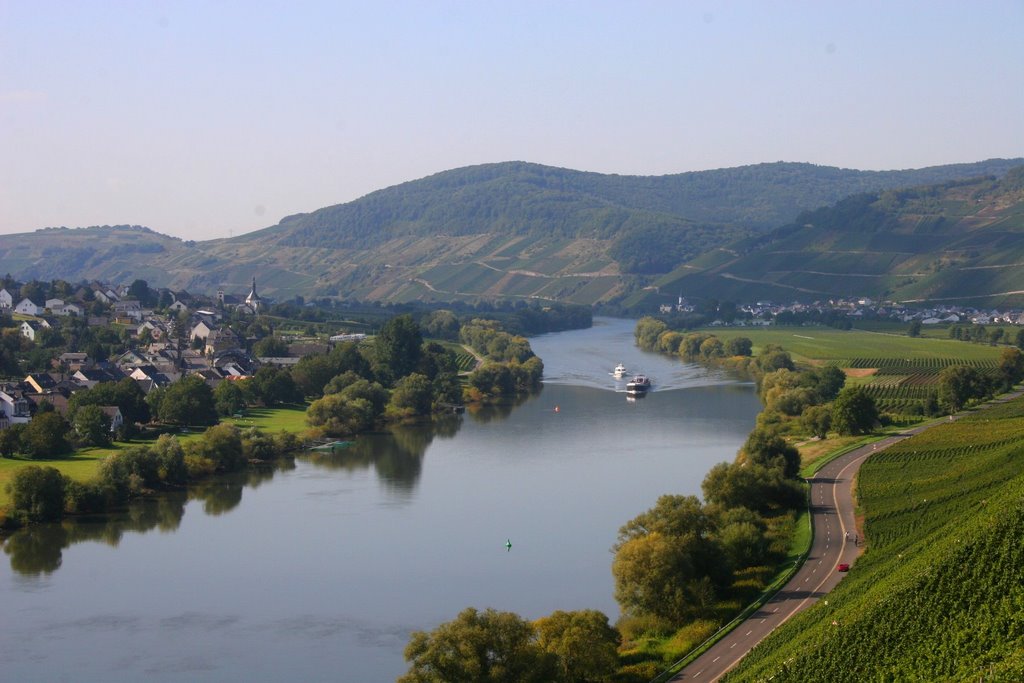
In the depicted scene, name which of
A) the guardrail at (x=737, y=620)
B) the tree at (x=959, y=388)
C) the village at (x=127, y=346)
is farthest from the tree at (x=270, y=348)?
the guardrail at (x=737, y=620)

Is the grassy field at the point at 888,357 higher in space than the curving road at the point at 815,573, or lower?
higher

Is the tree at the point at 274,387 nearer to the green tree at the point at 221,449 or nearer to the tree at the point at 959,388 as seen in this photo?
the green tree at the point at 221,449

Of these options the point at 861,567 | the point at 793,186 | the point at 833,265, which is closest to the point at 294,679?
the point at 861,567

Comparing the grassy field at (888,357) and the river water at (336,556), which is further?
the grassy field at (888,357)

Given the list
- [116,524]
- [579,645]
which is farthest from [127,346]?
[579,645]

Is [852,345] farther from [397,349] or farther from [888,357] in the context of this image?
[397,349]

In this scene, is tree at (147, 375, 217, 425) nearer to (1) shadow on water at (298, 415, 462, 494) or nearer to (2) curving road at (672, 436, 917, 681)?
(1) shadow on water at (298, 415, 462, 494)

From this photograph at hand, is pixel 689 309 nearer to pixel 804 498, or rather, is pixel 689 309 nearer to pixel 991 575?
pixel 804 498
